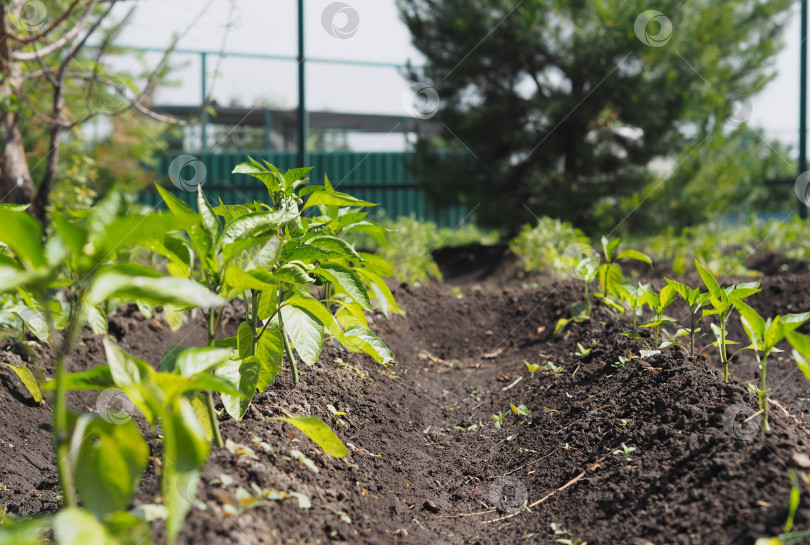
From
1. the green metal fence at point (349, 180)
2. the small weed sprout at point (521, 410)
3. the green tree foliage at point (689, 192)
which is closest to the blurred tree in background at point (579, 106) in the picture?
the green tree foliage at point (689, 192)

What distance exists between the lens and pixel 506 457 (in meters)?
1.91

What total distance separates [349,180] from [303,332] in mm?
7883

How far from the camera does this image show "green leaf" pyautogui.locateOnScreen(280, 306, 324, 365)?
1.58m

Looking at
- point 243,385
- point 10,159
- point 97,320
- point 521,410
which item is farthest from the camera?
point 10,159

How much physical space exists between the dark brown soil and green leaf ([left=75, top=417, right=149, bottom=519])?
14cm

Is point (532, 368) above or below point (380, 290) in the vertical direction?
below

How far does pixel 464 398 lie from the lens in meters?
2.57

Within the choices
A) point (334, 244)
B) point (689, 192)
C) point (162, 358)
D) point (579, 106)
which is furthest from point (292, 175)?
point (689, 192)

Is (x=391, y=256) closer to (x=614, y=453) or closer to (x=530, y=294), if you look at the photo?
(x=530, y=294)

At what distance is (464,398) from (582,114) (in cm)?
435

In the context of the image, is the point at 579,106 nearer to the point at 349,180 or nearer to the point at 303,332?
the point at 349,180

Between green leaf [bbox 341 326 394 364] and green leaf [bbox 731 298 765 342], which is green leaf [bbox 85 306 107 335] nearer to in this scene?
green leaf [bbox 341 326 394 364]

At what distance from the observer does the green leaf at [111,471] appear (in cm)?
90

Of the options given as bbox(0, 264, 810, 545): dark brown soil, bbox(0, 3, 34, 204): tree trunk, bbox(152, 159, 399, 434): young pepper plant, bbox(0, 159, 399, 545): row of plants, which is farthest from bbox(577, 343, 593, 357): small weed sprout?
bbox(0, 3, 34, 204): tree trunk
